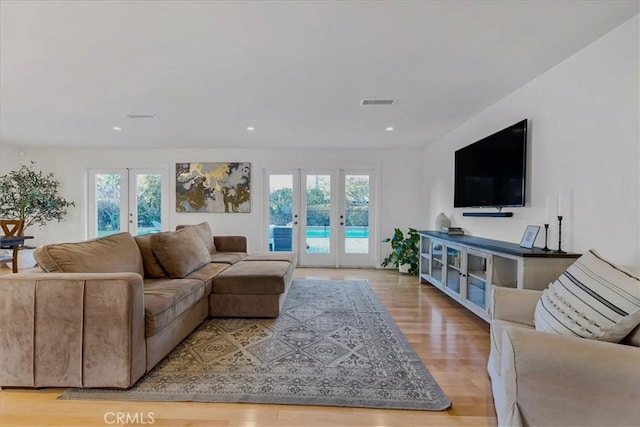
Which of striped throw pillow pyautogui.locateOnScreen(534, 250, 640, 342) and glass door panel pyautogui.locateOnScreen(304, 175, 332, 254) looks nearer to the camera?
striped throw pillow pyautogui.locateOnScreen(534, 250, 640, 342)

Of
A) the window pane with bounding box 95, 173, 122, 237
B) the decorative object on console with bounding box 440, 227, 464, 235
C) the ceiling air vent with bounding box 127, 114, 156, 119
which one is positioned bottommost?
the decorative object on console with bounding box 440, 227, 464, 235

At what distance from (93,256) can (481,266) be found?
3162 millimetres

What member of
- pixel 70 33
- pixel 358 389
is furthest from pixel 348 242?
pixel 70 33

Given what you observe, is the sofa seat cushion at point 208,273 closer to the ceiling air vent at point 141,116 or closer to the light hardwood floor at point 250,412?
the light hardwood floor at point 250,412

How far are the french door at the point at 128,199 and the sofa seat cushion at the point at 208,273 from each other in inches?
108

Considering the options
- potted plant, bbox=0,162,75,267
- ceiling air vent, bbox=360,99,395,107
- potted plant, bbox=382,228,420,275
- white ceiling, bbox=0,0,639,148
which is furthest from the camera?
potted plant, bbox=382,228,420,275

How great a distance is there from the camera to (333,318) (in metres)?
2.89

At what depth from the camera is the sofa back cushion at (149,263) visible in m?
2.75

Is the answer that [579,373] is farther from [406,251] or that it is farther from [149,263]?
[406,251]

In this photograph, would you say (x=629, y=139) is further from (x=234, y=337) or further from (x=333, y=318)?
(x=234, y=337)

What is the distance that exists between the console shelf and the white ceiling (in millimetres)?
1409

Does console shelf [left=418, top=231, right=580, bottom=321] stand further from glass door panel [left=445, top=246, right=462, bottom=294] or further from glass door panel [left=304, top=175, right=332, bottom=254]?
glass door panel [left=304, top=175, right=332, bottom=254]

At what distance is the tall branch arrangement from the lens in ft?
15.4

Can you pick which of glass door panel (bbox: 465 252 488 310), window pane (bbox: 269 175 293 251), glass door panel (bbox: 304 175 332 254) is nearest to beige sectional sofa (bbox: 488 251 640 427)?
glass door panel (bbox: 465 252 488 310)
